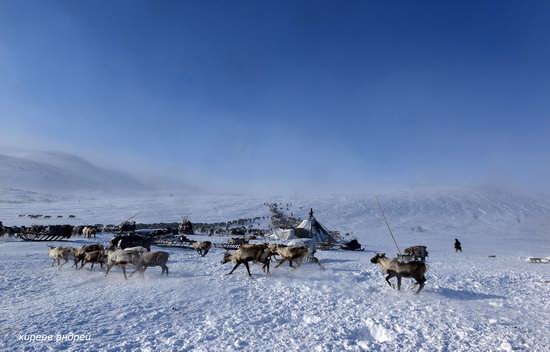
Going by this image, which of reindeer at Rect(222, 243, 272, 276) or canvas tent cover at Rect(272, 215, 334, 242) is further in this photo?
canvas tent cover at Rect(272, 215, 334, 242)

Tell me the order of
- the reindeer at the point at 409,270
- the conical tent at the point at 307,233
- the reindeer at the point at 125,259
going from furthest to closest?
the conical tent at the point at 307,233
the reindeer at the point at 125,259
the reindeer at the point at 409,270

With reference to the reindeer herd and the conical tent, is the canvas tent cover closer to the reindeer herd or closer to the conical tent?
the conical tent

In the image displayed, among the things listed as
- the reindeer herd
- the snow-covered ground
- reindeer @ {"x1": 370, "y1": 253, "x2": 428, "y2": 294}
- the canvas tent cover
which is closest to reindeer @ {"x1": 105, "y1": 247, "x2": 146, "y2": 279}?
the reindeer herd

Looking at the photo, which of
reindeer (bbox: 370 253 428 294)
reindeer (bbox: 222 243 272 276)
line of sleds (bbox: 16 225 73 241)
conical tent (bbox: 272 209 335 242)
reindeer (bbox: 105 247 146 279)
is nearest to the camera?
reindeer (bbox: 370 253 428 294)

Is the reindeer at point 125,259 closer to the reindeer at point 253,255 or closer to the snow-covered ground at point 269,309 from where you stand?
the snow-covered ground at point 269,309

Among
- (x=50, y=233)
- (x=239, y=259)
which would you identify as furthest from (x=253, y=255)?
(x=50, y=233)

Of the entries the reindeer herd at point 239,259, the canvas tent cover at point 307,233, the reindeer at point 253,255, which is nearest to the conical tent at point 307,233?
the canvas tent cover at point 307,233

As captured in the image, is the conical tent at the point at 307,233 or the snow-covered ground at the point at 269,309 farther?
the conical tent at the point at 307,233

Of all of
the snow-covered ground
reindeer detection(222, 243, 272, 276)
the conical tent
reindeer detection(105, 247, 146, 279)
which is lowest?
the snow-covered ground

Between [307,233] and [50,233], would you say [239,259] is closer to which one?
[307,233]

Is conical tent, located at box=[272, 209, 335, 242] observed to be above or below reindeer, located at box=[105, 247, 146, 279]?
above

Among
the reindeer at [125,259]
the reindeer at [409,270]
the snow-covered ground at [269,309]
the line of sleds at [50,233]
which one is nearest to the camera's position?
the snow-covered ground at [269,309]

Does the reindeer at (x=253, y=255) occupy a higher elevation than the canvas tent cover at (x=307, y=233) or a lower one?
lower

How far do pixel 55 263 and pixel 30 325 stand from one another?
30.7 ft
